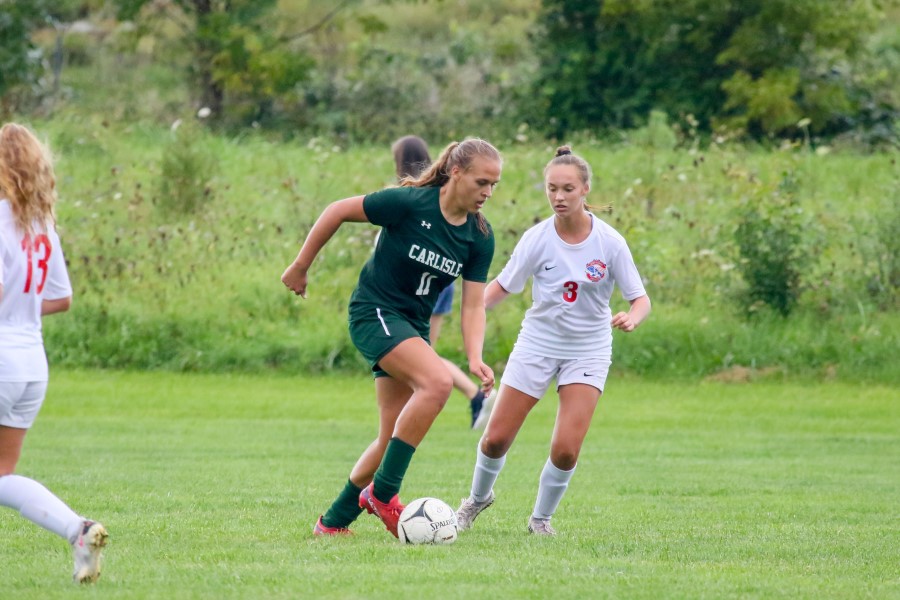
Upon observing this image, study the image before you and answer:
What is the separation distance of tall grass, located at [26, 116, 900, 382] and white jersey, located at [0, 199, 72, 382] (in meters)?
11.5

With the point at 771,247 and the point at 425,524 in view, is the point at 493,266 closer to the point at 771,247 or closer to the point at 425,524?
the point at 771,247

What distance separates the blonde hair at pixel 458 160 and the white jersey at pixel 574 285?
0.35 m

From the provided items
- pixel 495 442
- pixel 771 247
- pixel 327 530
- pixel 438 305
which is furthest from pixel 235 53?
pixel 327 530

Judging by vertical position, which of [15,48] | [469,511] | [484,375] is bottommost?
[469,511]

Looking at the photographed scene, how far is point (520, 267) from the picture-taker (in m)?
7.24

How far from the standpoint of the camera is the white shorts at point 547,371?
23.4 ft

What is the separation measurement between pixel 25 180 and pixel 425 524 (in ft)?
8.22

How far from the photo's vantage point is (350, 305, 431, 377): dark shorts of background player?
671cm

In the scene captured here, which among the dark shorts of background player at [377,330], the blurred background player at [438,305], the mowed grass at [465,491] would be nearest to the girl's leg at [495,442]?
the mowed grass at [465,491]

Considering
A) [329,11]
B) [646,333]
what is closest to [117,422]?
[646,333]

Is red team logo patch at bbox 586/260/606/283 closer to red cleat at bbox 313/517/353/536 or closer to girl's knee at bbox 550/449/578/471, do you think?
girl's knee at bbox 550/449/578/471

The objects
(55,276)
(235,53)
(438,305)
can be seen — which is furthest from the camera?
(235,53)

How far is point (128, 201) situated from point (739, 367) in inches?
387

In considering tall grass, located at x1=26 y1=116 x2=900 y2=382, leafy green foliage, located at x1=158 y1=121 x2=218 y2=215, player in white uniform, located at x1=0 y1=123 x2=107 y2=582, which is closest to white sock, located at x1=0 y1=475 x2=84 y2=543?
player in white uniform, located at x1=0 y1=123 x2=107 y2=582
